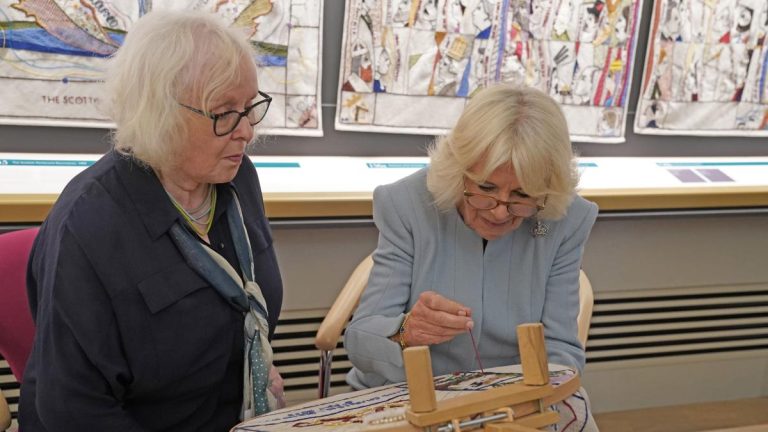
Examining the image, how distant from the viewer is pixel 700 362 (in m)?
3.64

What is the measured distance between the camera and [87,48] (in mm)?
2699

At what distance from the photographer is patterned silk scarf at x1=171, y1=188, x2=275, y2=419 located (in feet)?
5.68

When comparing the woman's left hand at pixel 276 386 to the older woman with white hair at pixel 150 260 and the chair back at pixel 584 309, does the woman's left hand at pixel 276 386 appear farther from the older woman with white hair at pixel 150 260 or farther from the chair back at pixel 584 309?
the chair back at pixel 584 309

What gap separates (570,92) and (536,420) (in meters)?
2.27

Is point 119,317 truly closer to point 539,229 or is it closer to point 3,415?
point 3,415

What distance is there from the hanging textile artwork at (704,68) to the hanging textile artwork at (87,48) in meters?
1.46

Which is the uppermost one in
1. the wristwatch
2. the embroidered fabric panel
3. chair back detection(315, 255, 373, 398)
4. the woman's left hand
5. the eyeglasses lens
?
the eyeglasses lens

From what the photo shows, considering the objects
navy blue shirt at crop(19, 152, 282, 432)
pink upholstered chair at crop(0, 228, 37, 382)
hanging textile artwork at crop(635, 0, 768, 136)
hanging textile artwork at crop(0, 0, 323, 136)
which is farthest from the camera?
hanging textile artwork at crop(635, 0, 768, 136)

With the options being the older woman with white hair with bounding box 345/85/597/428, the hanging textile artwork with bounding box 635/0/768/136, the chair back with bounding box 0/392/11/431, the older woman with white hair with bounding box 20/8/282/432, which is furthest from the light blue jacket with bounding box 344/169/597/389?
the hanging textile artwork with bounding box 635/0/768/136

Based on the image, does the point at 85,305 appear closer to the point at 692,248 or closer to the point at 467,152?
the point at 467,152

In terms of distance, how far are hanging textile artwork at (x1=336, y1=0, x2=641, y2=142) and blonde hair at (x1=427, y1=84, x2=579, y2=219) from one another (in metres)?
1.15

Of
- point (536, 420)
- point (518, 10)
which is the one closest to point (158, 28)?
point (536, 420)

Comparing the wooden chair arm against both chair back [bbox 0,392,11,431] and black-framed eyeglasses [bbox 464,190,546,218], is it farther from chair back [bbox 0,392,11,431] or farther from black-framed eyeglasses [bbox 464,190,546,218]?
chair back [bbox 0,392,11,431]

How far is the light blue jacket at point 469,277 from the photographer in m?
2.01
